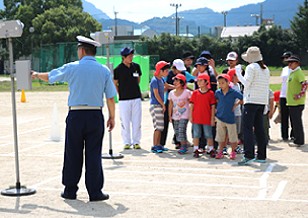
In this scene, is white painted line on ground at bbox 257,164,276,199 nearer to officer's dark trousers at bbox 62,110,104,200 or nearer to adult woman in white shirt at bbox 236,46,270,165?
adult woman in white shirt at bbox 236,46,270,165

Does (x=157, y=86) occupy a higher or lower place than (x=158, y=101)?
higher

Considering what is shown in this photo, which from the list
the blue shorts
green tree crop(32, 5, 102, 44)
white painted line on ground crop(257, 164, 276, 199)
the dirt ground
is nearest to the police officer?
the dirt ground

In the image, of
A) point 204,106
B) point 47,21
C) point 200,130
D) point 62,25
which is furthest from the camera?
point 62,25

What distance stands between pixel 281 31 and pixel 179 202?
58.4 m

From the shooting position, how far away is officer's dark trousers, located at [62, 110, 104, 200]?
514cm

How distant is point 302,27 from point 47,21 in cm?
3622

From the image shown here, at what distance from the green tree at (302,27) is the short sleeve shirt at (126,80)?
5481 centimetres

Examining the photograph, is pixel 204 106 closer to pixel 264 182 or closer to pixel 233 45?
pixel 264 182

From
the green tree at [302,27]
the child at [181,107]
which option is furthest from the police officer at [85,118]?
the green tree at [302,27]

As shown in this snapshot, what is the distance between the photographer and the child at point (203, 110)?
7.84m

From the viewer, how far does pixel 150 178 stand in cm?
637

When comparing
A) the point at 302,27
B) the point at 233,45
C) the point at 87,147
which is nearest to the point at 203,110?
the point at 87,147

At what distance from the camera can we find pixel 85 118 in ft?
16.9

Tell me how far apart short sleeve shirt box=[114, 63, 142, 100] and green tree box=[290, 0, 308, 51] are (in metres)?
54.8
